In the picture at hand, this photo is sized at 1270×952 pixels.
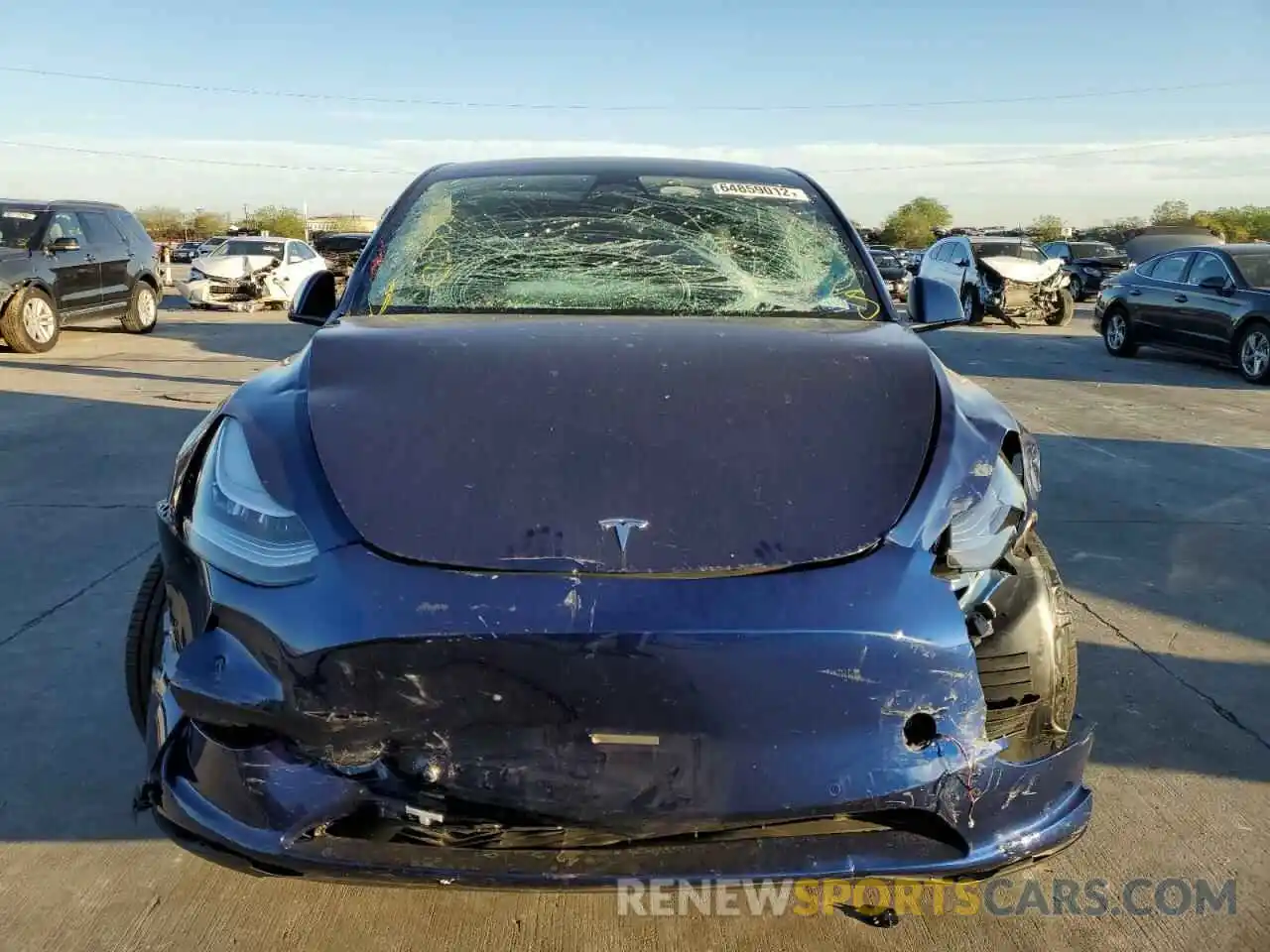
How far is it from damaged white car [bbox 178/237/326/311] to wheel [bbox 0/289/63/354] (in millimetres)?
6196

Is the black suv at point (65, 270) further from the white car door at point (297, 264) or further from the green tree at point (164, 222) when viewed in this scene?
the green tree at point (164, 222)

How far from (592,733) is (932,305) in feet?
7.51

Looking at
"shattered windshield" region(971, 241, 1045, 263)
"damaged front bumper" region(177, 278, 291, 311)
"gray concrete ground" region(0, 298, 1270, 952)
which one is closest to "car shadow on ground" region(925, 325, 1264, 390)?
"shattered windshield" region(971, 241, 1045, 263)

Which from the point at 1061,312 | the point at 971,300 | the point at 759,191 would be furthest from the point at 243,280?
the point at 759,191

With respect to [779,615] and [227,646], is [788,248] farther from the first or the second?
[227,646]

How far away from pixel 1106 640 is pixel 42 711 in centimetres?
359

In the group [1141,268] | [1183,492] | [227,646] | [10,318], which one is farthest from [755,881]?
[1141,268]

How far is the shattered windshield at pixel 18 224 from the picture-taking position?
40.8ft

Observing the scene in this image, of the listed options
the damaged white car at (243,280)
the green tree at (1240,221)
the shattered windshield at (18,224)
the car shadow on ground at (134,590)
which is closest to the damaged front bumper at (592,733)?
the car shadow on ground at (134,590)

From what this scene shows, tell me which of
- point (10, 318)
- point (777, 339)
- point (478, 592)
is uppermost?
point (777, 339)

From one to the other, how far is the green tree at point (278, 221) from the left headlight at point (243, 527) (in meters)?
84.9

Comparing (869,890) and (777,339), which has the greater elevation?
(777,339)

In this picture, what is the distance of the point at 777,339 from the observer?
8.28 ft

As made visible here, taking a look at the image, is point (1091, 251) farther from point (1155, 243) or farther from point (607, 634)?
point (607, 634)
